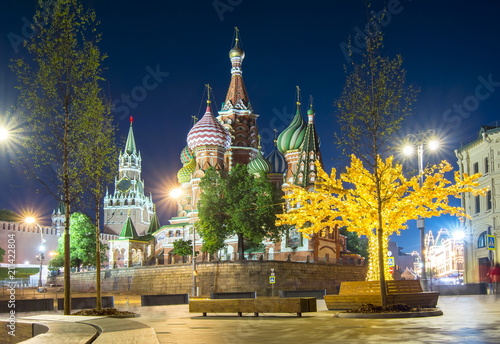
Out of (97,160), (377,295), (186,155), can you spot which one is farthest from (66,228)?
(186,155)

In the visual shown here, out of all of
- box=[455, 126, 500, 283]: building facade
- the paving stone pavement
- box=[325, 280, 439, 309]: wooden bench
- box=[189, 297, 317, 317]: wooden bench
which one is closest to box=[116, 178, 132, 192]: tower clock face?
box=[455, 126, 500, 283]: building facade

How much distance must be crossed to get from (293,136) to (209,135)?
11.0m

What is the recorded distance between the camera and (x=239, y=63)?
83688 millimetres

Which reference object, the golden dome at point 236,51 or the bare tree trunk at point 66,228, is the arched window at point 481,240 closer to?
the bare tree trunk at point 66,228

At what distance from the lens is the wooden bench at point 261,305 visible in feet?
61.0

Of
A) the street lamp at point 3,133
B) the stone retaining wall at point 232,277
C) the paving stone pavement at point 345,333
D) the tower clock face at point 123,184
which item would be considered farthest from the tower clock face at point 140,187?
the paving stone pavement at point 345,333

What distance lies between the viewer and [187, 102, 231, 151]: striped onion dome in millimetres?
74125

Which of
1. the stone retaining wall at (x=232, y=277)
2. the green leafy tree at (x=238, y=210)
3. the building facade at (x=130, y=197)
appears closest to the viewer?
the stone retaining wall at (x=232, y=277)

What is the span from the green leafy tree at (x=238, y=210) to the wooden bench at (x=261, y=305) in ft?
109

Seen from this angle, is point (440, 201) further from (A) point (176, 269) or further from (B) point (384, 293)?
(A) point (176, 269)

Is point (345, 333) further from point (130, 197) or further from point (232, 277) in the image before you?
point (130, 197)

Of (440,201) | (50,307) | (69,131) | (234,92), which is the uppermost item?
(234,92)

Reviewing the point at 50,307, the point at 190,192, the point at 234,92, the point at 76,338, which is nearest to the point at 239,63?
the point at 234,92

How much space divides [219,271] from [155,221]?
112ft
